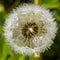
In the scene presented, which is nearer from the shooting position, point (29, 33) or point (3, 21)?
point (29, 33)

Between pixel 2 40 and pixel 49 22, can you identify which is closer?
pixel 49 22

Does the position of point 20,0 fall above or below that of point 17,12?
above

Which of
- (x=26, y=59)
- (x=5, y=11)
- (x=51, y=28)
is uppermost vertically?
(x=5, y=11)

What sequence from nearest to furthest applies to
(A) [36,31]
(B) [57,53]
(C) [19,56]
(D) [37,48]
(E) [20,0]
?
Answer: (D) [37,48] < (A) [36,31] < (C) [19,56] < (E) [20,0] < (B) [57,53]

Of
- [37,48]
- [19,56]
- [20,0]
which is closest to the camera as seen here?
[37,48]

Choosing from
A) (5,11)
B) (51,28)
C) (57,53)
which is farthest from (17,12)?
(57,53)

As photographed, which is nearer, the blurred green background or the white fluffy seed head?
the white fluffy seed head

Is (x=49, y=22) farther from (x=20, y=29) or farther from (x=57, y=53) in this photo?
(x=57, y=53)

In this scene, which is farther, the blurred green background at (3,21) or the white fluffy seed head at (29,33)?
the blurred green background at (3,21)
